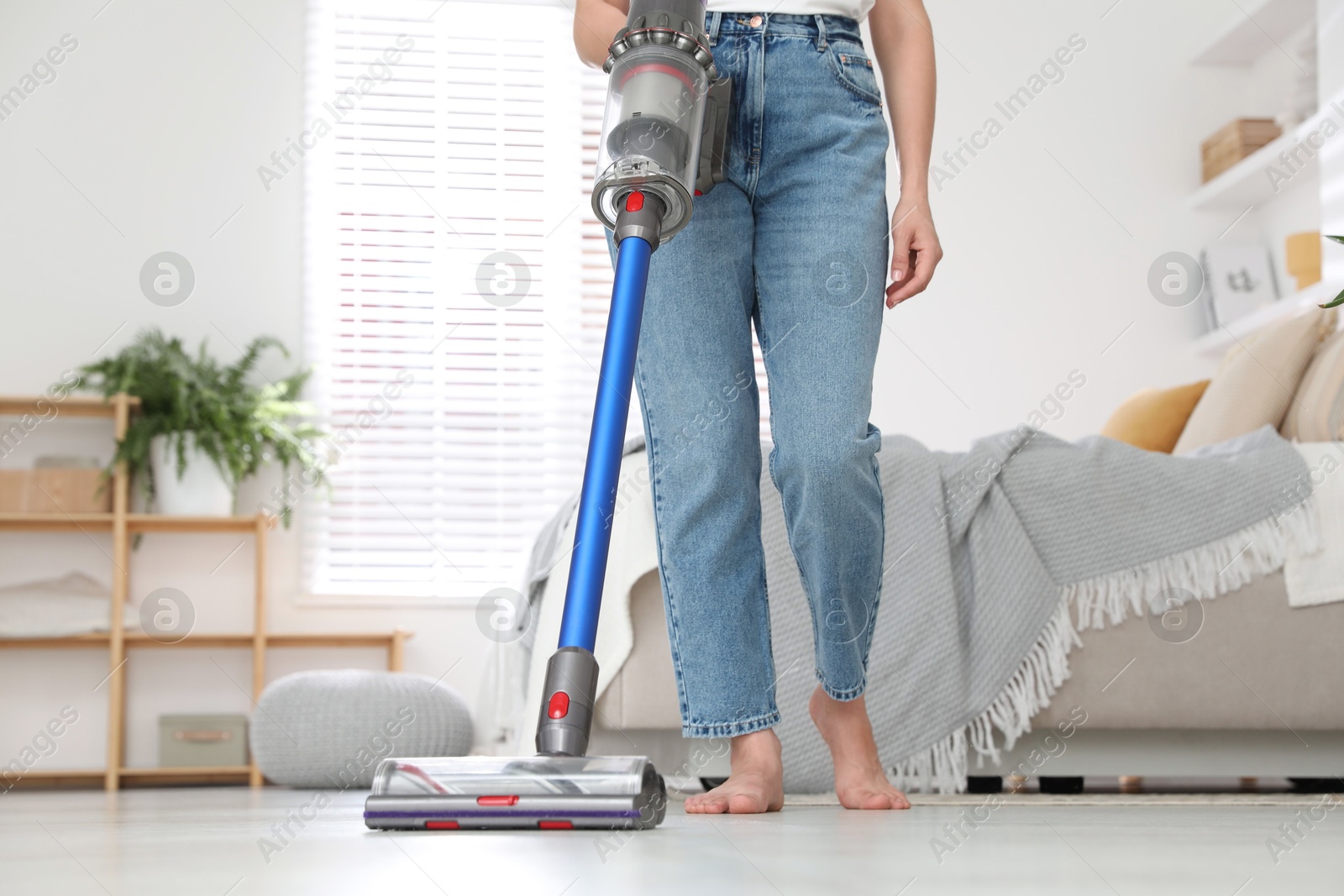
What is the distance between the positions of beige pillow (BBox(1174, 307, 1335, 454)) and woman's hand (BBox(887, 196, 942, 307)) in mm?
1307

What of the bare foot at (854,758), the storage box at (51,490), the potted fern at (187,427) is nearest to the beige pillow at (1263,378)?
the bare foot at (854,758)

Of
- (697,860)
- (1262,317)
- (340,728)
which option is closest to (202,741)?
(340,728)

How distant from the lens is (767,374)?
1.14 m

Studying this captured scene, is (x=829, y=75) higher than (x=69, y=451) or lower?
higher

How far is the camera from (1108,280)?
3910 mm

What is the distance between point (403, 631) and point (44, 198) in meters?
1.63

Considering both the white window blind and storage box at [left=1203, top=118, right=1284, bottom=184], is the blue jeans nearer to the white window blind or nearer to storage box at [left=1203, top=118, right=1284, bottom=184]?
the white window blind

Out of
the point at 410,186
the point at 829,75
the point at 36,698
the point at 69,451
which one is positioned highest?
the point at 410,186

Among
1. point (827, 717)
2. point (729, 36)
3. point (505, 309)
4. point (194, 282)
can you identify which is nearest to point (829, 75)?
point (729, 36)

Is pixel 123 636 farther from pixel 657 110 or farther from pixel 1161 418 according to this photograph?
pixel 657 110

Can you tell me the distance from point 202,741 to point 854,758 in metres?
2.55

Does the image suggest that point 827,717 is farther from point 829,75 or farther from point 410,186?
point 410,186

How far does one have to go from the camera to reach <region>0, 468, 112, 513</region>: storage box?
10.5 ft

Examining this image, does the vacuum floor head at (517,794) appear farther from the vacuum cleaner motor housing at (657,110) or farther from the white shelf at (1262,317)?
the white shelf at (1262,317)
